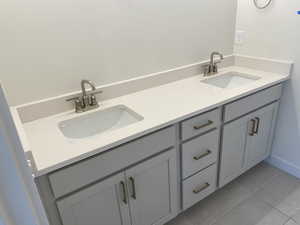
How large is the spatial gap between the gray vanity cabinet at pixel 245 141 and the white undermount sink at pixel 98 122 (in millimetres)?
662

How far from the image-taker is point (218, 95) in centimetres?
145

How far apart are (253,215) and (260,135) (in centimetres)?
61

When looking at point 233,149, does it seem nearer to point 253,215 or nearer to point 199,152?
point 199,152

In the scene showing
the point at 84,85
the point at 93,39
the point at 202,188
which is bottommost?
the point at 202,188

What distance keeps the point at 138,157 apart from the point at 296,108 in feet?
4.55

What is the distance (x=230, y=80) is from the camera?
1924 millimetres

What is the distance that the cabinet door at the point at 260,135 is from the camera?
169 centimetres

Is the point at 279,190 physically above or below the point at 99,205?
below

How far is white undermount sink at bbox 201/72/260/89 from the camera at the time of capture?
1.82 metres

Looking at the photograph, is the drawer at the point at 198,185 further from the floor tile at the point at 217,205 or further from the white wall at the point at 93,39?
the white wall at the point at 93,39

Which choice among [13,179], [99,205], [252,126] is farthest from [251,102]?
[13,179]

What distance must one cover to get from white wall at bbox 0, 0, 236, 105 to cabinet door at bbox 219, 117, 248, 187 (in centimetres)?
64

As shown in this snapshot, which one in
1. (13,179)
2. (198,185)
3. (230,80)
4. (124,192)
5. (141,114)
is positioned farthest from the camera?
(230,80)

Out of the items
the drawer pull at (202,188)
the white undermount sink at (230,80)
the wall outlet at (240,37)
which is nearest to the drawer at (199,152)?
the drawer pull at (202,188)
